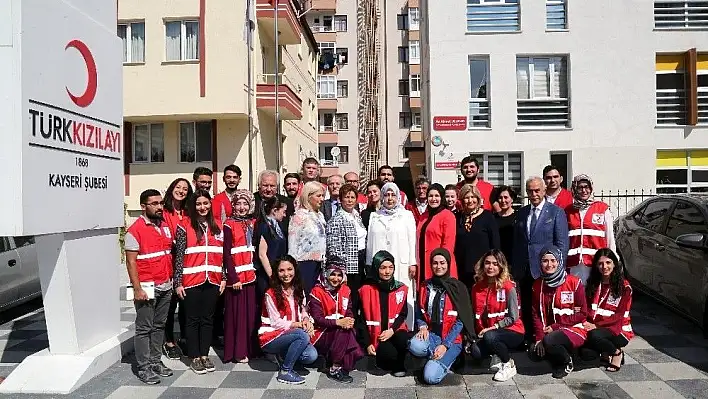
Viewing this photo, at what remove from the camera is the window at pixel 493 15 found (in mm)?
15328

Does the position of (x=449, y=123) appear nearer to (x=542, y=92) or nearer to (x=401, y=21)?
(x=542, y=92)

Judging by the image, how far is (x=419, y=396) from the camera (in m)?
5.06

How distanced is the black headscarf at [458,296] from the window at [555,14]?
11732 millimetres

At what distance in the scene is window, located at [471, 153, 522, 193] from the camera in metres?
15.4

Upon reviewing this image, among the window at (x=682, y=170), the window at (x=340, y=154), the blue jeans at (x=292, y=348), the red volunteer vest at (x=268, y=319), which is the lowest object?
the blue jeans at (x=292, y=348)

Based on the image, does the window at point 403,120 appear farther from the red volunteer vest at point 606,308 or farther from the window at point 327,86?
the red volunteer vest at point 606,308

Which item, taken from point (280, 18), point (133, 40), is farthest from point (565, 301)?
point (280, 18)

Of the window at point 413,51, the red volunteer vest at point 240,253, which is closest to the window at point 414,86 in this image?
the window at point 413,51

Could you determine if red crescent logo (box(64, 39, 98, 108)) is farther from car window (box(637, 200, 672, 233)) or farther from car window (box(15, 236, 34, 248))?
car window (box(637, 200, 672, 233))

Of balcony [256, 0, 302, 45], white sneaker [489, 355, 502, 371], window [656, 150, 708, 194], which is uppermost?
balcony [256, 0, 302, 45]

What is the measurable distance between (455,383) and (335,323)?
122 centimetres

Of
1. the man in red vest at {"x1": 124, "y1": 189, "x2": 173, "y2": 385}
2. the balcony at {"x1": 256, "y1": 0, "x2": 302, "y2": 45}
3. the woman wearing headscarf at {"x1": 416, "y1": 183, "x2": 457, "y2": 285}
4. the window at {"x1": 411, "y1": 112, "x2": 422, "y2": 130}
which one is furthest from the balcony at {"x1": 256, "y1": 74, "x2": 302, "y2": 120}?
the window at {"x1": 411, "y1": 112, "x2": 422, "y2": 130}

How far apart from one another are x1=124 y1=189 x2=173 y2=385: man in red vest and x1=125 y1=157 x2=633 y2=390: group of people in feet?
0.04

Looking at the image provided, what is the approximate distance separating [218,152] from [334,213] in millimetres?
12686
